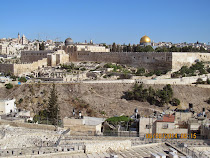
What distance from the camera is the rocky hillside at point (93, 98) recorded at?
958 inches

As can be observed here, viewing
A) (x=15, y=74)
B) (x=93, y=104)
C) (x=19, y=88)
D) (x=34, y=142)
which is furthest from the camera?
(x=15, y=74)

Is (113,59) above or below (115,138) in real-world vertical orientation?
above

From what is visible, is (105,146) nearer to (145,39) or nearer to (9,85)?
(9,85)

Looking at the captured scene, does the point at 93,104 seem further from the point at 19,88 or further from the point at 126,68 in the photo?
the point at 126,68

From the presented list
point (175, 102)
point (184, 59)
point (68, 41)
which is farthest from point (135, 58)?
point (175, 102)

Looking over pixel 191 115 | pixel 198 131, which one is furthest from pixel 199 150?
pixel 191 115

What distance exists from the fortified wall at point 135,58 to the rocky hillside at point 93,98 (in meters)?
7.81

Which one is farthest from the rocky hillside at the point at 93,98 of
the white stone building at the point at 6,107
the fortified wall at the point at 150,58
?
the fortified wall at the point at 150,58

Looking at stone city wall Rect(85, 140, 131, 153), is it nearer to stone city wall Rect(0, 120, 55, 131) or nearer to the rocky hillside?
stone city wall Rect(0, 120, 55, 131)

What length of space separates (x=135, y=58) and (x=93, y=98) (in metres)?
13.6

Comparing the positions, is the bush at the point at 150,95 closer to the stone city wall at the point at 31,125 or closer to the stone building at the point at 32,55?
the stone city wall at the point at 31,125

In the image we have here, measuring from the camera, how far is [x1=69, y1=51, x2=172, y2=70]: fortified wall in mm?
36094

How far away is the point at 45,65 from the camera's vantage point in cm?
3775

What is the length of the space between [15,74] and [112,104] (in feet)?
43.6
